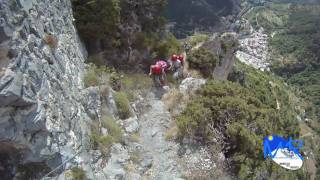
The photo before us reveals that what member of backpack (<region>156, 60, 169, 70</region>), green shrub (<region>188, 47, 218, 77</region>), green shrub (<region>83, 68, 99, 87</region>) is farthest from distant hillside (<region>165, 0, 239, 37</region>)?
green shrub (<region>83, 68, 99, 87</region>)

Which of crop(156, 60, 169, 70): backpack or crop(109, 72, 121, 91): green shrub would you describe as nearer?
crop(109, 72, 121, 91): green shrub

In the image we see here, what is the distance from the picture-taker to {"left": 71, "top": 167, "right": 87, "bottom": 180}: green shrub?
7353 mm

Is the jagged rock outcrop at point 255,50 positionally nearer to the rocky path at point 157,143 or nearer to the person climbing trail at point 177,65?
the person climbing trail at point 177,65

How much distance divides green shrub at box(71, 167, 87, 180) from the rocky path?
2503 mm

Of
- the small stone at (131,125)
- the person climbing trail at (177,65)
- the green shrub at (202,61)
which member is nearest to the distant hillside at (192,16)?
the green shrub at (202,61)

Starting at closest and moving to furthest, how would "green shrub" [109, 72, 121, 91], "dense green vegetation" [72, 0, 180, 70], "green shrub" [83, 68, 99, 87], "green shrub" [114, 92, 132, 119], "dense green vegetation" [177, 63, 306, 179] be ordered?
"green shrub" [83, 68, 99, 87] → "dense green vegetation" [177, 63, 306, 179] → "green shrub" [114, 92, 132, 119] → "green shrub" [109, 72, 121, 91] → "dense green vegetation" [72, 0, 180, 70]

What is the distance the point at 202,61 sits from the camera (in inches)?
670

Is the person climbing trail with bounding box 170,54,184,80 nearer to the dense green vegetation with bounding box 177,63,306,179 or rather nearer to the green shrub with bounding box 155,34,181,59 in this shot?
the green shrub with bounding box 155,34,181,59

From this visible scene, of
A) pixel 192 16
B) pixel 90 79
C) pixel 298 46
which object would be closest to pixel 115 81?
pixel 90 79

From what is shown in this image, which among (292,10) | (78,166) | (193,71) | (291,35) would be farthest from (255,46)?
(78,166)

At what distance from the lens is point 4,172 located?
6.55 m

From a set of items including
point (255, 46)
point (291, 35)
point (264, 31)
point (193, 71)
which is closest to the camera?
point (193, 71)

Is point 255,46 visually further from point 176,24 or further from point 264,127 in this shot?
point 264,127

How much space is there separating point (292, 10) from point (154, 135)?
574ft
